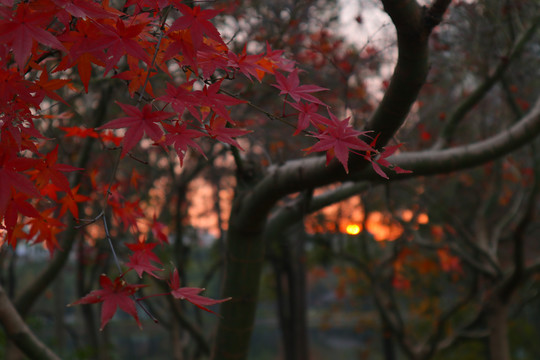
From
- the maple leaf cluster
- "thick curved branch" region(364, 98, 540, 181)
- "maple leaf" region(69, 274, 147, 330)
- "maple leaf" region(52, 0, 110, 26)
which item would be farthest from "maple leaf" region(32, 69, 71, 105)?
"thick curved branch" region(364, 98, 540, 181)

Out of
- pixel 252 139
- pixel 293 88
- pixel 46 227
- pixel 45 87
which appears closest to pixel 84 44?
pixel 45 87

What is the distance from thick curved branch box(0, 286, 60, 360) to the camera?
218 centimetres

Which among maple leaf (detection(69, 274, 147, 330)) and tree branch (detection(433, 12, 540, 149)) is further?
tree branch (detection(433, 12, 540, 149))

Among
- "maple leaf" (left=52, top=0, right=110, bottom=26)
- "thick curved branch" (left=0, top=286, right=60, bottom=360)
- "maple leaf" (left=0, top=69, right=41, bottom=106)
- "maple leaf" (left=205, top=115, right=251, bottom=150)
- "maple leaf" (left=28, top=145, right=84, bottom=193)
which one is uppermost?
"maple leaf" (left=52, top=0, right=110, bottom=26)

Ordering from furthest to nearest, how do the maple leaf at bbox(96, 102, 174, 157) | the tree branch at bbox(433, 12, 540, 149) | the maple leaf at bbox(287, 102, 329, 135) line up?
the tree branch at bbox(433, 12, 540, 149) → the maple leaf at bbox(287, 102, 329, 135) → the maple leaf at bbox(96, 102, 174, 157)

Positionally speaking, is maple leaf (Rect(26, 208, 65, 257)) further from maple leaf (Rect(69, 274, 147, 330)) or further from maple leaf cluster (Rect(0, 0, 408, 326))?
maple leaf (Rect(69, 274, 147, 330))

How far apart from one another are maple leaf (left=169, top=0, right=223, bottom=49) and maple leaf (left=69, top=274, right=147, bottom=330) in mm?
613

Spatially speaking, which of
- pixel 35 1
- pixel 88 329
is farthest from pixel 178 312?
pixel 35 1

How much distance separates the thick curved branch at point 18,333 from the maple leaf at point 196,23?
5.43 feet

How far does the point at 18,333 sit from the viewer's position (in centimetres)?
221

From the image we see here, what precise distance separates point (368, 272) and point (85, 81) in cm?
526

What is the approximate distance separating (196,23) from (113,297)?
2.28 ft

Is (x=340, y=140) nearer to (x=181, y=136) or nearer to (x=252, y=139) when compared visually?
(x=181, y=136)

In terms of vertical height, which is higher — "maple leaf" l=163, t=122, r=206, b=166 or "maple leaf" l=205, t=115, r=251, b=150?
"maple leaf" l=205, t=115, r=251, b=150
